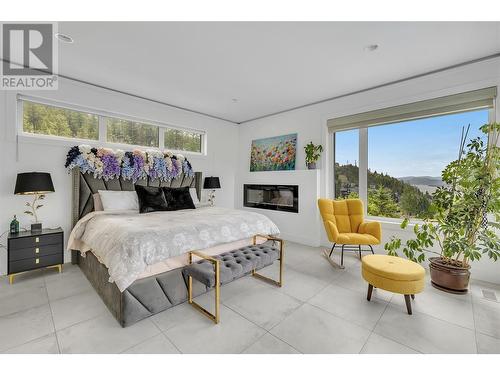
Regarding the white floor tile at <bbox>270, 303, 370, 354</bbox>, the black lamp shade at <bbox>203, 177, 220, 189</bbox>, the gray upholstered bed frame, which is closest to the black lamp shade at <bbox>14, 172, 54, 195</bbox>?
the gray upholstered bed frame

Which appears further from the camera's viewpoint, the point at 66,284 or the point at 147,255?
the point at 66,284

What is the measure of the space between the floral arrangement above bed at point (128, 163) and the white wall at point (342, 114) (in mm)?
1851

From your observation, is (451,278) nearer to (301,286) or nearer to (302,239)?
(301,286)

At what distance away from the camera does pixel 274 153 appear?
514 cm

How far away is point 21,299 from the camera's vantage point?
2342mm

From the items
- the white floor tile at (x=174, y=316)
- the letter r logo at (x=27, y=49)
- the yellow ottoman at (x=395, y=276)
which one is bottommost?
the white floor tile at (x=174, y=316)

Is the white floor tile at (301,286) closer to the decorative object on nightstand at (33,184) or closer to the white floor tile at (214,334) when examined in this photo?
the white floor tile at (214,334)

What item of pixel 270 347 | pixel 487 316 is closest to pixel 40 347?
pixel 270 347

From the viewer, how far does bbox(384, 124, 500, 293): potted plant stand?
7.99 feet

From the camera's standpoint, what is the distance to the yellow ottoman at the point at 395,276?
2.12 meters

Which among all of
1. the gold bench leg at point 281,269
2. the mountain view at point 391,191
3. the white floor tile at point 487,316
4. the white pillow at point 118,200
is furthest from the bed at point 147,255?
the white floor tile at point 487,316

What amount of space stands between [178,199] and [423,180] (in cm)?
386

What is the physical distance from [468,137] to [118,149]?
5.18 m
